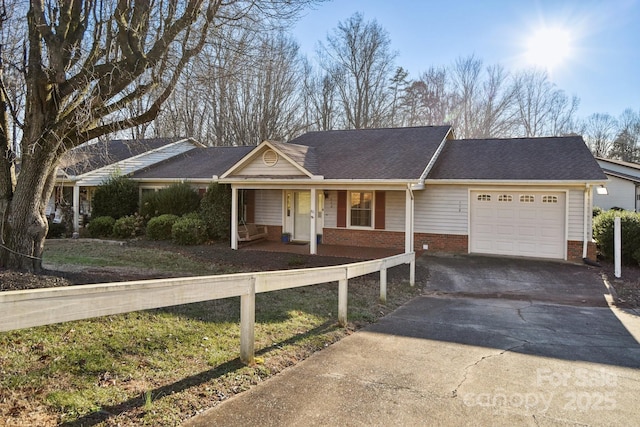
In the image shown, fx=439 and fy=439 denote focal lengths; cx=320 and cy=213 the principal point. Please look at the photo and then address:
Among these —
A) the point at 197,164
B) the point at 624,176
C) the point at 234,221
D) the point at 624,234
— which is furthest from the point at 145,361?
the point at 624,176

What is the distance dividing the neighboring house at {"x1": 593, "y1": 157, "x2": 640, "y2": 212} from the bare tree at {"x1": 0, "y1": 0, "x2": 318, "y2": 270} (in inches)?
1081

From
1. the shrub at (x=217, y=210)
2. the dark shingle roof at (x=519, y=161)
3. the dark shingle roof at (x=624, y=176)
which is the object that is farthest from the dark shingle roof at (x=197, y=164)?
the dark shingle roof at (x=624, y=176)

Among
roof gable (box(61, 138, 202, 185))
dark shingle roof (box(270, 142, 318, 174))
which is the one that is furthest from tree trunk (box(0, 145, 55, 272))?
roof gable (box(61, 138, 202, 185))

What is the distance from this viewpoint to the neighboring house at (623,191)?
26.2 m

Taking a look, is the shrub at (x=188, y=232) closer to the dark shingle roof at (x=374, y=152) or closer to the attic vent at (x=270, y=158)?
the attic vent at (x=270, y=158)

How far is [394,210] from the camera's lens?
16578 mm

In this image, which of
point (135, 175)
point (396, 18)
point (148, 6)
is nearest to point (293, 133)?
point (135, 175)

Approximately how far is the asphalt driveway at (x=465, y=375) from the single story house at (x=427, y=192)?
20.9ft

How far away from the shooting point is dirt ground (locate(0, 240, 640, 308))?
19.4 ft

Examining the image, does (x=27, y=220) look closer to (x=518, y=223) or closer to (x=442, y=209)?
(x=442, y=209)

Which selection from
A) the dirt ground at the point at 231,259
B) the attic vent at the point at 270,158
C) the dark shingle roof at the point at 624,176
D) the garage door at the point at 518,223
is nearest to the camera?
the dirt ground at the point at 231,259

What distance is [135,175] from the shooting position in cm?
2109

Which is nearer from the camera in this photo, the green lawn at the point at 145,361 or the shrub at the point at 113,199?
the green lawn at the point at 145,361

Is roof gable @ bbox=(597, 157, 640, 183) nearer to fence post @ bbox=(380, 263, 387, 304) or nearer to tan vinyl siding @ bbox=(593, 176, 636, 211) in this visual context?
tan vinyl siding @ bbox=(593, 176, 636, 211)
